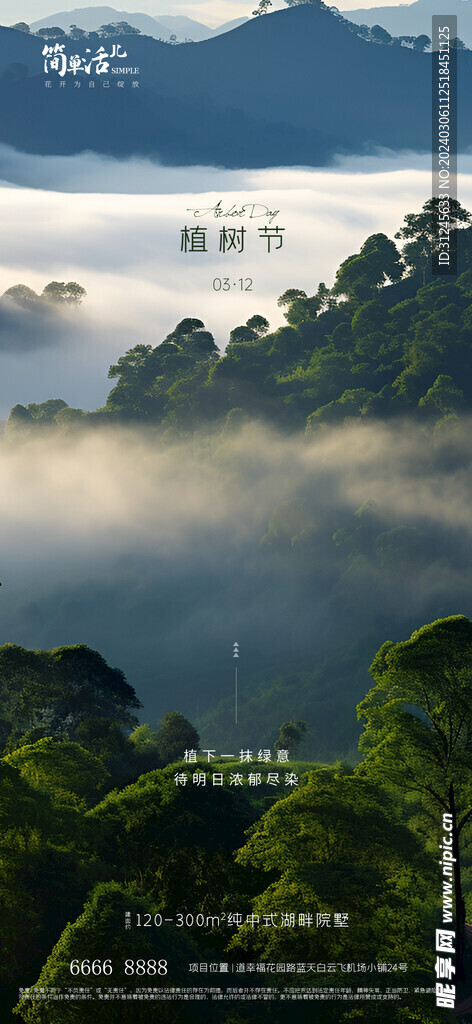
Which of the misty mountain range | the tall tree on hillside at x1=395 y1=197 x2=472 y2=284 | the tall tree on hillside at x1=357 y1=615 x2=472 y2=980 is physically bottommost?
the tall tree on hillside at x1=357 y1=615 x2=472 y2=980

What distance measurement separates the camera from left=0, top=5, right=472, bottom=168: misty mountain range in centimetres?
17225

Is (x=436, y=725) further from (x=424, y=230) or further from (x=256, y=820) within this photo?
(x=424, y=230)

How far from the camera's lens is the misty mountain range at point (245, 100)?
17225 cm

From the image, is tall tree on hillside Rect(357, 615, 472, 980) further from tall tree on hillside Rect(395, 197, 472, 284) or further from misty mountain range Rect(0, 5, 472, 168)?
misty mountain range Rect(0, 5, 472, 168)

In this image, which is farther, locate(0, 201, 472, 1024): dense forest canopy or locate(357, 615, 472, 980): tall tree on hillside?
locate(357, 615, 472, 980): tall tree on hillside

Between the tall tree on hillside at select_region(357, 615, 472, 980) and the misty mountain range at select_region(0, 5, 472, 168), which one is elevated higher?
the misty mountain range at select_region(0, 5, 472, 168)

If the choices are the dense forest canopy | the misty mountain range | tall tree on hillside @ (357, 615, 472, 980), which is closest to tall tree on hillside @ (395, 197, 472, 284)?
the dense forest canopy

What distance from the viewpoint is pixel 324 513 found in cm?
13388

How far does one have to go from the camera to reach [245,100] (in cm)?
18075
